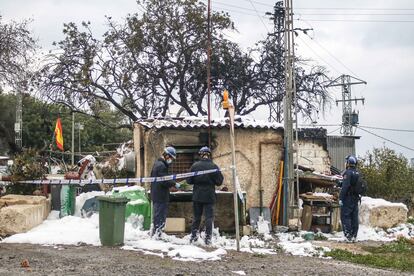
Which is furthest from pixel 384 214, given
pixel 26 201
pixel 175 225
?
pixel 26 201

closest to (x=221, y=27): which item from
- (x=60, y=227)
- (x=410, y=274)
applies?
(x=60, y=227)

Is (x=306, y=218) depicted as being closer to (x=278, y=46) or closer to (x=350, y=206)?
(x=350, y=206)

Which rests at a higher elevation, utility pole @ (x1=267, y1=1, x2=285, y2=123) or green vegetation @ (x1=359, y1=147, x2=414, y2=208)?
utility pole @ (x1=267, y1=1, x2=285, y2=123)

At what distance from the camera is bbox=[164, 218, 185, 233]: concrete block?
12.9m

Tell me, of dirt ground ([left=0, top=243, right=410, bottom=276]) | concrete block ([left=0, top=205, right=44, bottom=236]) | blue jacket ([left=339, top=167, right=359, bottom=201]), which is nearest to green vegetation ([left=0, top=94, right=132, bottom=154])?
concrete block ([left=0, top=205, right=44, bottom=236])

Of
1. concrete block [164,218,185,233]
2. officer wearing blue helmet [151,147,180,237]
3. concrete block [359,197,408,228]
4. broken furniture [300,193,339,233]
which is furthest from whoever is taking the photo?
concrete block [359,197,408,228]

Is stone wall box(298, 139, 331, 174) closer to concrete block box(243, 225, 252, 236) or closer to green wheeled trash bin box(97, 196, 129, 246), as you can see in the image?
concrete block box(243, 225, 252, 236)

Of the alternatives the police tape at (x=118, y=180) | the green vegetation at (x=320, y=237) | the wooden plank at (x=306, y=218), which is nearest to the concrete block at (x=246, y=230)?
the green vegetation at (x=320, y=237)

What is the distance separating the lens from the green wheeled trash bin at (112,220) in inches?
422

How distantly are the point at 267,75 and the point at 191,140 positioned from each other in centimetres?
1295

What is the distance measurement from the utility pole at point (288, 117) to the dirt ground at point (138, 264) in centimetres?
444

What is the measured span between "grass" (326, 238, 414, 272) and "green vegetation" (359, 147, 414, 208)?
7406mm

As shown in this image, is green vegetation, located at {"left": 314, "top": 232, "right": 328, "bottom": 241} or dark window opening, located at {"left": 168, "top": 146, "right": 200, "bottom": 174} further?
dark window opening, located at {"left": 168, "top": 146, "right": 200, "bottom": 174}

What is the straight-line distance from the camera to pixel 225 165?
1540 centimetres
